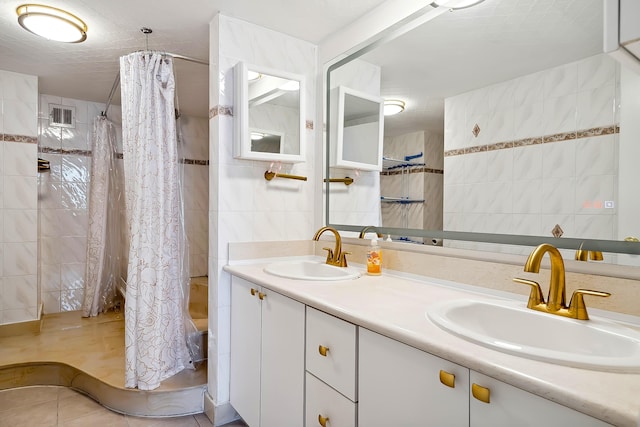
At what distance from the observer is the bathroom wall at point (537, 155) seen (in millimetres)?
1050

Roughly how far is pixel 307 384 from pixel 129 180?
153 cm

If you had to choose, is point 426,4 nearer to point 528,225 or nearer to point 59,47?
point 528,225

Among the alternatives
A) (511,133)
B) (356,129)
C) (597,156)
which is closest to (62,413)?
(356,129)

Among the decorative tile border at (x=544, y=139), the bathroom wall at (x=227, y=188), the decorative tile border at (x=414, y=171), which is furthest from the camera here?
the bathroom wall at (x=227, y=188)

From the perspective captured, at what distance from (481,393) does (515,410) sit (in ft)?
0.21

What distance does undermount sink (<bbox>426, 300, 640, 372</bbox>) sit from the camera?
701 mm

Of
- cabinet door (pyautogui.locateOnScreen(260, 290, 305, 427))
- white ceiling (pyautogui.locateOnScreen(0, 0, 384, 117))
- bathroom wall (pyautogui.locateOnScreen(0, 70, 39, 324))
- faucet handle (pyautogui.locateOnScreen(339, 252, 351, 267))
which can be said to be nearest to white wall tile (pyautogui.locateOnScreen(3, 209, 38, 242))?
bathroom wall (pyautogui.locateOnScreen(0, 70, 39, 324))

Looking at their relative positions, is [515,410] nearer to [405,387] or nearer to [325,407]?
[405,387]

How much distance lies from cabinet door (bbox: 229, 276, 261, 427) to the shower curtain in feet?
6.67

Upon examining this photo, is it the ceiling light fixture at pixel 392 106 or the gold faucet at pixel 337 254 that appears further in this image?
the gold faucet at pixel 337 254

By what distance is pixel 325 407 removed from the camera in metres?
1.21

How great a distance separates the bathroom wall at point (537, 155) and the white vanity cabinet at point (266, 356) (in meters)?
0.79

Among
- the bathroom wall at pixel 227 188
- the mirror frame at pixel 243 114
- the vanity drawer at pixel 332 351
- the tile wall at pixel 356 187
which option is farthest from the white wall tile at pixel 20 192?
the vanity drawer at pixel 332 351

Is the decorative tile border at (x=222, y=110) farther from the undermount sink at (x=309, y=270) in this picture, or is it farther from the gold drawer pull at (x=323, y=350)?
the gold drawer pull at (x=323, y=350)
